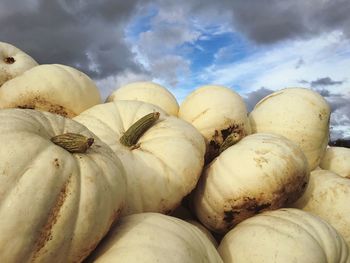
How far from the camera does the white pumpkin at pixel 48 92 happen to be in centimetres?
280

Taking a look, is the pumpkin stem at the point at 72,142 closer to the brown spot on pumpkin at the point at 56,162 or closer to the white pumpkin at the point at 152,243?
the brown spot on pumpkin at the point at 56,162

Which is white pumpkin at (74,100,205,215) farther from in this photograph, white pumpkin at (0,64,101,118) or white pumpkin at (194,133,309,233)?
white pumpkin at (0,64,101,118)

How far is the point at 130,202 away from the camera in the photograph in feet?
6.91

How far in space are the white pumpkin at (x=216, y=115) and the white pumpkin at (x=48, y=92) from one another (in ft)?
2.32

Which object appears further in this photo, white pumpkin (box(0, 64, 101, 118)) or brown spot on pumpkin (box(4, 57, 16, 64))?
brown spot on pumpkin (box(4, 57, 16, 64))

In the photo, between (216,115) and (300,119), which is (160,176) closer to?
(216,115)

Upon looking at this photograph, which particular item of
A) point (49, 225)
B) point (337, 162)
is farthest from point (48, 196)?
point (337, 162)

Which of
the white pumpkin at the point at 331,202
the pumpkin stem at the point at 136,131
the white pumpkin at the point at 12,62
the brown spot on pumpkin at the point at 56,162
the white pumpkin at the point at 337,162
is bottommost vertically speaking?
the white pumpkin at the point at 337,162

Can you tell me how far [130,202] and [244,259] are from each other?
0.59 meters

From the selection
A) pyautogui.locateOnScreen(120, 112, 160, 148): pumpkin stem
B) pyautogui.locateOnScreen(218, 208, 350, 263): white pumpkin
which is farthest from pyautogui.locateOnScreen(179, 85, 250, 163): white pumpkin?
pyautogui.locateOnScreen(218, 208, 350, 263): white pumpkin

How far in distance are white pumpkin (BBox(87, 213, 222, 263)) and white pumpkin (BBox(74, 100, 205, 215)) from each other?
36 cm

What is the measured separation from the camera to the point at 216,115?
110 inches

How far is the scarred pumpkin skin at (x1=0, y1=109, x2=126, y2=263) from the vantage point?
132cm

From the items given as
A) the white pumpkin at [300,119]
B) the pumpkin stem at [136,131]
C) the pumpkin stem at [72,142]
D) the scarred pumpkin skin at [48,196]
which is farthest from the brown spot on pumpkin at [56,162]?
the white pumpkin at [300,119]
